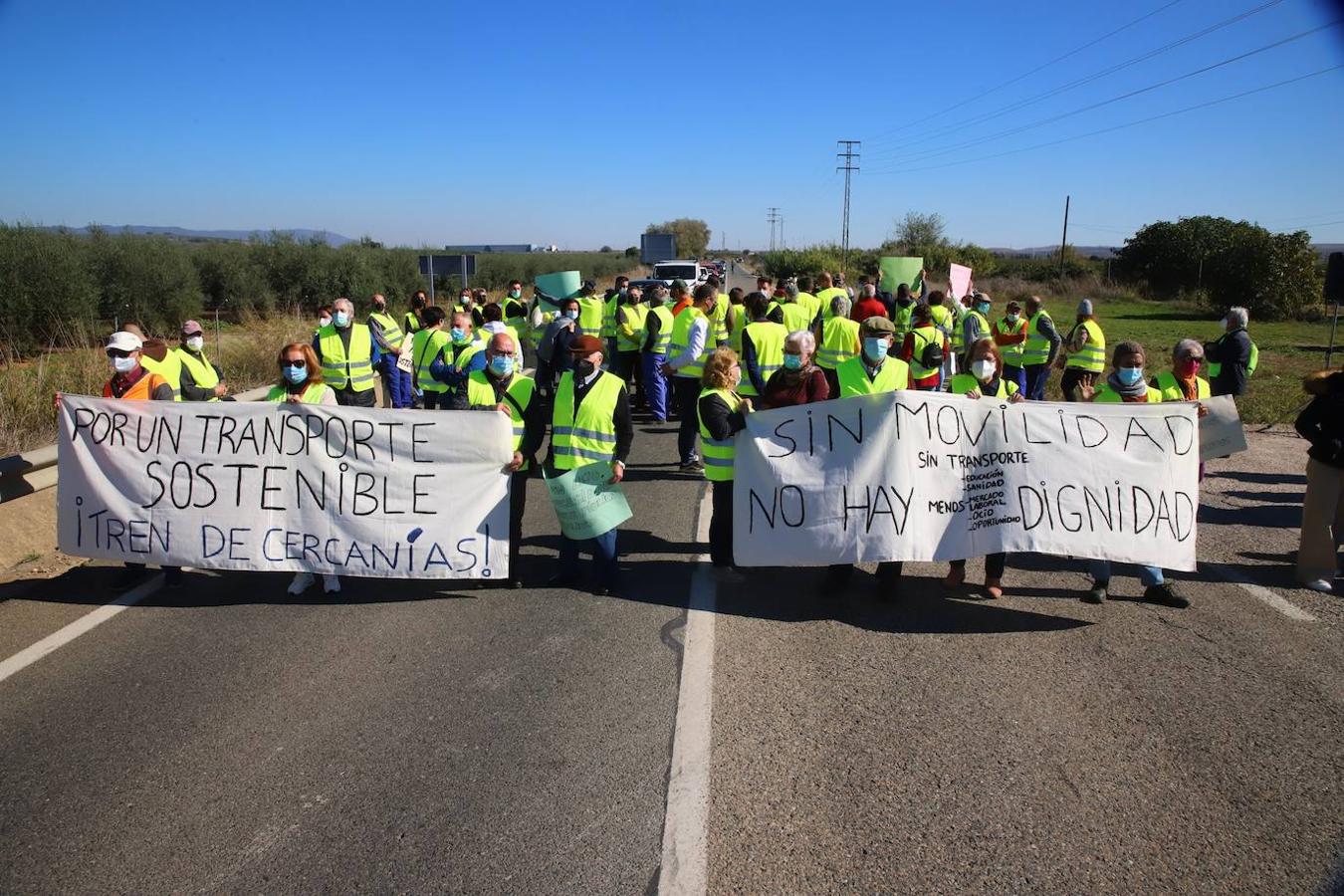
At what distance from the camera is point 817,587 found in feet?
20.8

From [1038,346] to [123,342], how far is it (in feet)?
34.0

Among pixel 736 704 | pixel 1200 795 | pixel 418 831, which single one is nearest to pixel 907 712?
pixel 736 704

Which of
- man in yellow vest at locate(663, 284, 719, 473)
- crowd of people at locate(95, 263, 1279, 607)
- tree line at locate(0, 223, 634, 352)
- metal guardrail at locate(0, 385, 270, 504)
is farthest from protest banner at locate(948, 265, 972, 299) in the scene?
tree line at locate(0, 223, 634, 352)

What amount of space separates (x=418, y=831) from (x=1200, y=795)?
3.20 m

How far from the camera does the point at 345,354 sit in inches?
389

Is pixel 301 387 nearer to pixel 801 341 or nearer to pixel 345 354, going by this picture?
pixel 801 341

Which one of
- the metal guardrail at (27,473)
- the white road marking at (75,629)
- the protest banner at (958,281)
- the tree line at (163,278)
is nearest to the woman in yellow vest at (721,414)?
the white road marking at (75,629)

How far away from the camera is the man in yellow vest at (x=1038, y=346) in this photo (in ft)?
38.9

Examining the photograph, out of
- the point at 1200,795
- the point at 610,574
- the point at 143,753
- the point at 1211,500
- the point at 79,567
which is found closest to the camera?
the point at 1200,795

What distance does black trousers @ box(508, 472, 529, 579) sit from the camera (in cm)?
612

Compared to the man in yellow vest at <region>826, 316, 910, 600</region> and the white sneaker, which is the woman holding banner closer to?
the white sneaker

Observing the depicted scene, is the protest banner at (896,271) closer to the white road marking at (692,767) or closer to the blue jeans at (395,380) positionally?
the blue jeans at (395,380)

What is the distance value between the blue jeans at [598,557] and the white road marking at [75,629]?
289 centimetres

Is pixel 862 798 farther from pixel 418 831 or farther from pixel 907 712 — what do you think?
pixel 418 831
